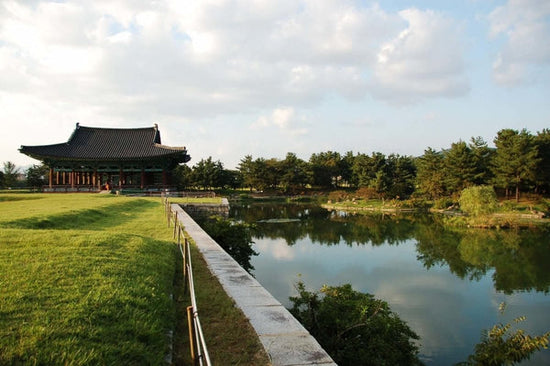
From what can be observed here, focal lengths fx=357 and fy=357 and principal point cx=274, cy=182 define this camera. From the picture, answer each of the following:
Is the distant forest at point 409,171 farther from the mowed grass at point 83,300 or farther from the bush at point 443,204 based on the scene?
the mowed grass at point 83,300

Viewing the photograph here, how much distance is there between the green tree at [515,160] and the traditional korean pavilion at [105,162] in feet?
105

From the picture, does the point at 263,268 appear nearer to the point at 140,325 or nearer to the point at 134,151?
the point at 140,325

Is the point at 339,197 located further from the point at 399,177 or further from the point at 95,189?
the point at 95,189

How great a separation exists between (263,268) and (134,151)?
91.0 ft

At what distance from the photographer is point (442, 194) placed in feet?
139

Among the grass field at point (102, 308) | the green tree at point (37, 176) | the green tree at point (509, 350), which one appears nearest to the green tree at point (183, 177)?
the green tree at point (37, 176)

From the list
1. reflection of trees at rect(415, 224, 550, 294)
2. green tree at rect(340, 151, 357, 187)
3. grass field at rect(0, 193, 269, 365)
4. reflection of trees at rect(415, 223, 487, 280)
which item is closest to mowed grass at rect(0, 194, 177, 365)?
grass field at rect(0, 193, 269, 365)

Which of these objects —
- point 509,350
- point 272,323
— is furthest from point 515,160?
point 272,323

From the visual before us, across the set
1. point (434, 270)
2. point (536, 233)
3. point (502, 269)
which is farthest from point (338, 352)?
point (536, 233)

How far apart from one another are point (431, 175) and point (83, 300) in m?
44.3

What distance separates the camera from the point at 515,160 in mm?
34656

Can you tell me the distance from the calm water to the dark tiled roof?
1752 centimetres

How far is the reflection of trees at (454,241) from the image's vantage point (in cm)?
1385

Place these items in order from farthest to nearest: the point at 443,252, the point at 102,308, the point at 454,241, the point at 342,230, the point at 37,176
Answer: the point at 37,176 → the point at 342,230 → the point at 454,241 → the point at 443,252 → the point at 102,308
